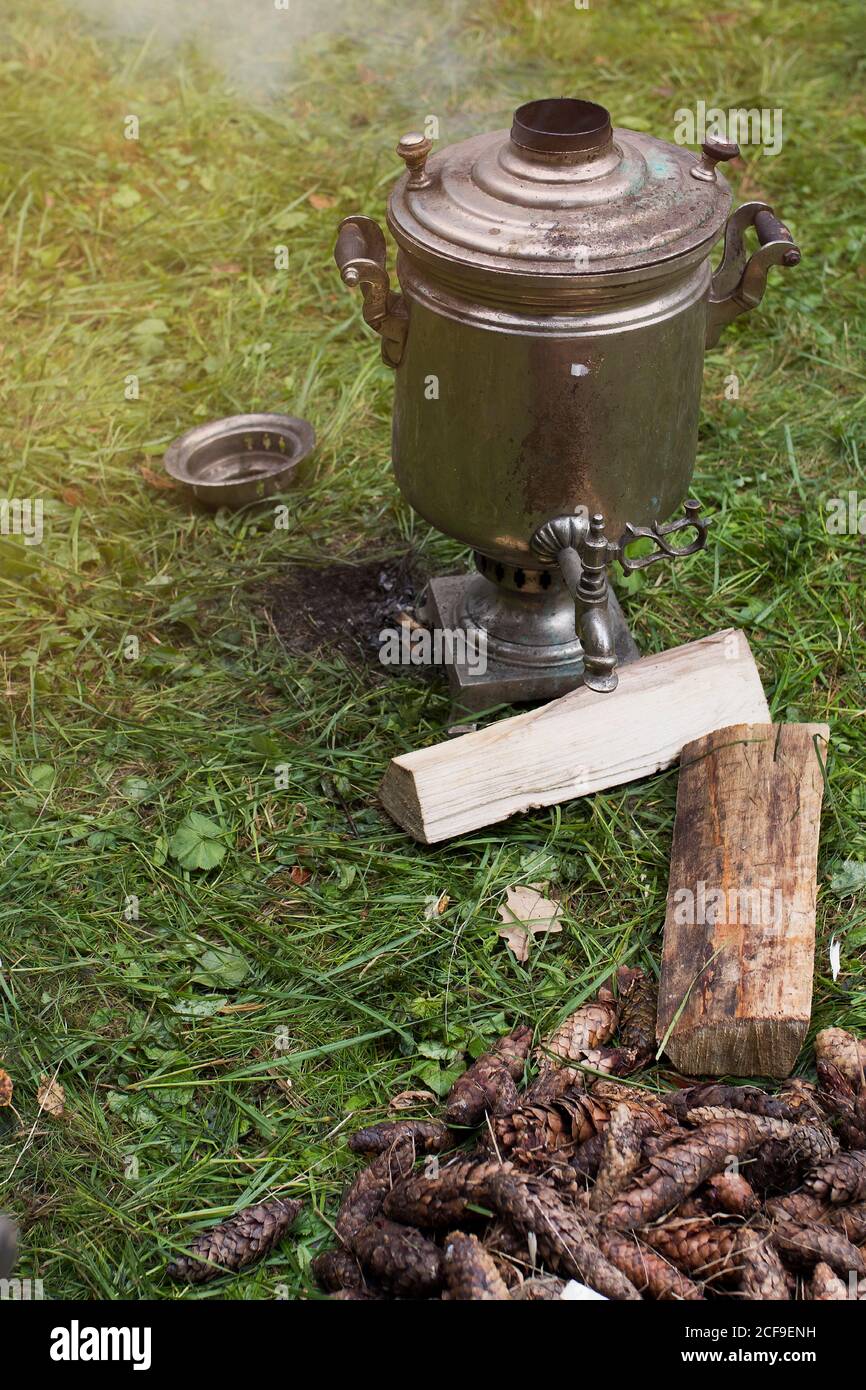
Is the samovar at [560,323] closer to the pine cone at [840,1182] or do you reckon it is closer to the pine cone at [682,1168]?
the pine cone at [682,1168]

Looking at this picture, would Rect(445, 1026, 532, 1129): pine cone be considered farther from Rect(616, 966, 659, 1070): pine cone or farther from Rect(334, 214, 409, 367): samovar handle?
Rect(334, 214, 409, 367): samovar handle

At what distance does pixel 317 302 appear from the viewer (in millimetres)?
5668

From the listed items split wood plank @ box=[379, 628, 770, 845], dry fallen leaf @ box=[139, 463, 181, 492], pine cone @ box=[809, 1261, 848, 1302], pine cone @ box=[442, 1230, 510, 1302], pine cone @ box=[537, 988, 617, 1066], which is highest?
dry fallen leaf @ box=[139, 463, 181, 492]

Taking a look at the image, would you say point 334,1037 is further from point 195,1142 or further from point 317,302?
point 317,302

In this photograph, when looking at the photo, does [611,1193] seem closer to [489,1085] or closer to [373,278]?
[489,1085]

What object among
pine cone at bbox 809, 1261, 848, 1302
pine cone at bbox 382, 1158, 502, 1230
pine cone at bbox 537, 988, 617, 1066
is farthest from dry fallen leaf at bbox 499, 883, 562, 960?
pine cone at bbox 809, 1261, 848, 1302

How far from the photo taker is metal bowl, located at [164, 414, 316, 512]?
14.9 feet

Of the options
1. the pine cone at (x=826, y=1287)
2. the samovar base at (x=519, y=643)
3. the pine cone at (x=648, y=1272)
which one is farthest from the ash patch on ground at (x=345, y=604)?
the pine cone at (x=826, y=1287)

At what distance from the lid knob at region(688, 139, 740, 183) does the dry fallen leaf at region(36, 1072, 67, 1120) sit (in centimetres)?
269

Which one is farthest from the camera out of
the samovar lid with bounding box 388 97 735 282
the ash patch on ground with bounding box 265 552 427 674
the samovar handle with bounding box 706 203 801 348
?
the ash patch on ground with bounding box 265 552 427 674

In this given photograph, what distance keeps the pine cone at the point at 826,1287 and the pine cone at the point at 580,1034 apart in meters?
0.68

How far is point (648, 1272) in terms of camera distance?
2289 mm

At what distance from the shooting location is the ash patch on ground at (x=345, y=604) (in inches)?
162

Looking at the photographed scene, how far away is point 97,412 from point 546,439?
2545 millimetres
